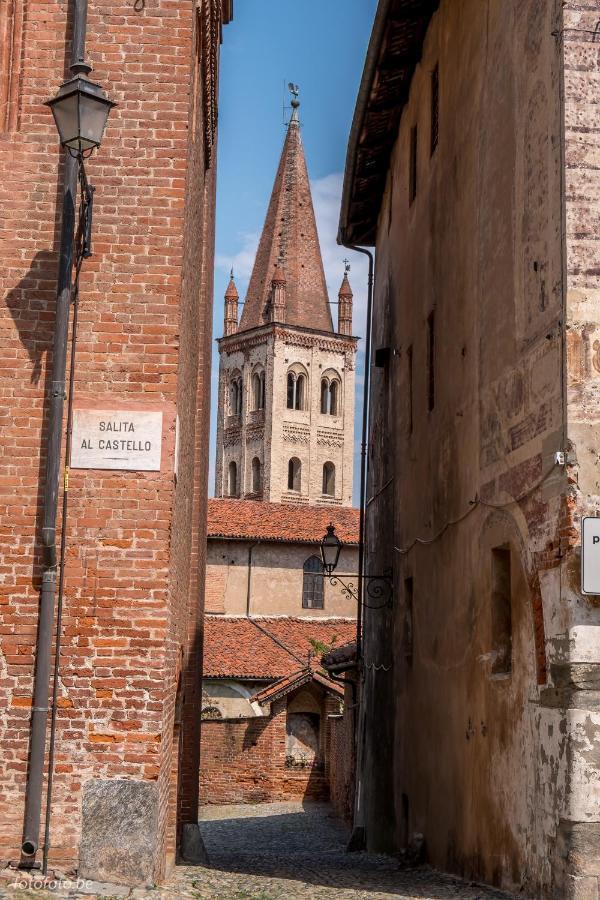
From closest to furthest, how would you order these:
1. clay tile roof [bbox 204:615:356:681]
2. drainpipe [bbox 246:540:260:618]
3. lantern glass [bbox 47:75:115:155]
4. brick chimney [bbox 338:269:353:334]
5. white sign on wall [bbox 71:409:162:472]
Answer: lantern glass [bbox 47:75:115:155] → white sign on wall [bbox 71:409:162:472] → clay tile roof [bbox 204:615:356:681] → drainpipe [bbox 246:540:260:618] → brick chimney [bbox 338:269:353:334]

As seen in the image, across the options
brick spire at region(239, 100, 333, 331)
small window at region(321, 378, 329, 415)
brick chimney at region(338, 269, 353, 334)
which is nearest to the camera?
brick spire at region(239, 100, 333, 331)

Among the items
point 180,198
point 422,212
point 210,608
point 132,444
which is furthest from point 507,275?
point 210,608

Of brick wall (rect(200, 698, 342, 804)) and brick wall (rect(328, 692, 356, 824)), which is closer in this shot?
brick wall (rect(328, 692, 356, 824))

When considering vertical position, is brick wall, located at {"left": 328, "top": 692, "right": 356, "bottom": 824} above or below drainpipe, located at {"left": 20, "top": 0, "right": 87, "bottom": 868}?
below

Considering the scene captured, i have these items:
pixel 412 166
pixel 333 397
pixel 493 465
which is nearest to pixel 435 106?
pixel 412 166

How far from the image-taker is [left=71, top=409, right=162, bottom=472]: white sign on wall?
8.70m

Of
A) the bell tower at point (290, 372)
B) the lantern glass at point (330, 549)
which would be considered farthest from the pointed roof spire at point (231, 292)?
the lantern glass at point (330, 549)

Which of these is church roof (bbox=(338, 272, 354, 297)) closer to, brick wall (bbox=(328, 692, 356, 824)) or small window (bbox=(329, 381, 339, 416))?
Answer: small window (bbox=(329, 381, 339, 416))

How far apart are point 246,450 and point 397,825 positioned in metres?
67.7

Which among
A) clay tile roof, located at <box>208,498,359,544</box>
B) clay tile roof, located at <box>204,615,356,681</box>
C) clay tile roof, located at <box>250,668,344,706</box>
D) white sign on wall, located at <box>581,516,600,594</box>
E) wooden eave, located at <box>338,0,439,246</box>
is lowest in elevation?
clay tile roof, located at <box>250,668,344,706</box>

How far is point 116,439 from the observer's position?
8.73 metres

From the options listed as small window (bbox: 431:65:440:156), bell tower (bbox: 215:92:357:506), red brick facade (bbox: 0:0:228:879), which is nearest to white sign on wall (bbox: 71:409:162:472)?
red brick facade (bbox: 0:0:228:879)

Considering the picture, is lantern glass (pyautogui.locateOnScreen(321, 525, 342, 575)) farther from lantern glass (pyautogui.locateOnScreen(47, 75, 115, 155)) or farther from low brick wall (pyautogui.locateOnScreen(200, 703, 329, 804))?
low brick wall (pyautogui.locateOnScreen(200, 703, 329, 804))

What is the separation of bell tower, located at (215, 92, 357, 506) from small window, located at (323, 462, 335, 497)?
0.22 feet
